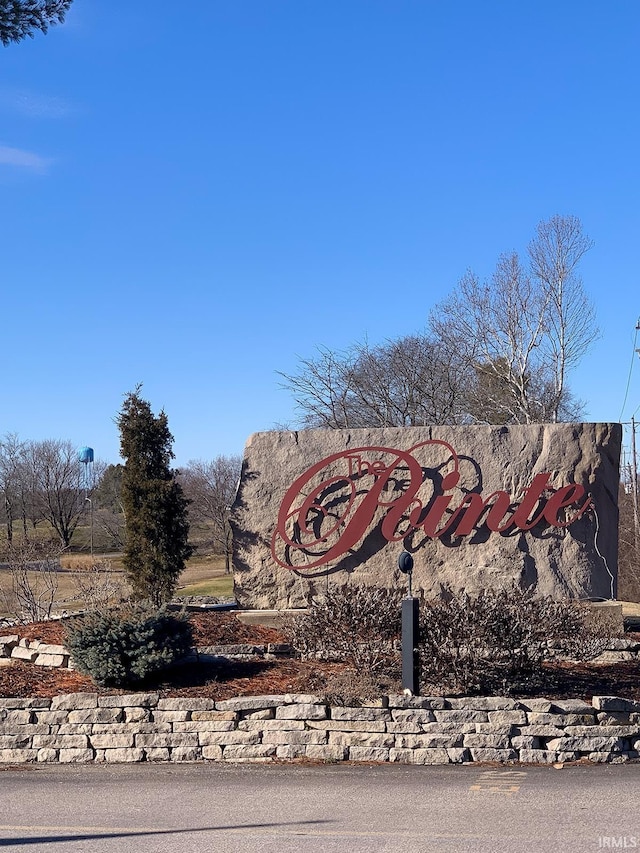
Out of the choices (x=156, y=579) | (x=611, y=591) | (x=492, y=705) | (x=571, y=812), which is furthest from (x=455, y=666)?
(x=156, y=579)

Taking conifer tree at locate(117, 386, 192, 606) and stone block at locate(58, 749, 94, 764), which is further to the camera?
conifer tree at locate(117, 386, 192, 606)

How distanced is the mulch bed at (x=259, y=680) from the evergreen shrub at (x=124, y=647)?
0.20 m

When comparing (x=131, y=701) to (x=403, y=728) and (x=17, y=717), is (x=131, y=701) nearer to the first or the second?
(x=17, y=717)

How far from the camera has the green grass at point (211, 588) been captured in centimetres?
2975

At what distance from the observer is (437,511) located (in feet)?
43.4

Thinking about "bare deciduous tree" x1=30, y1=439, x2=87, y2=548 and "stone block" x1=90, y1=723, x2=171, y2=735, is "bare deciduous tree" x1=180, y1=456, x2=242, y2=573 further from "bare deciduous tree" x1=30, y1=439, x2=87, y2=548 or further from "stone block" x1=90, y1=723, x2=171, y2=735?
"stone block" x1=90, y1=723, x2=171, y2=735

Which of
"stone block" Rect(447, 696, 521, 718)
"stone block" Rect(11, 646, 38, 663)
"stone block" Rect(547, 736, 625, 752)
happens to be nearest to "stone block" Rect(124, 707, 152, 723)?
"stone block" Rect(11, 646, 38, 663)

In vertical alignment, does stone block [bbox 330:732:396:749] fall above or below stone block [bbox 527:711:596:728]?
below

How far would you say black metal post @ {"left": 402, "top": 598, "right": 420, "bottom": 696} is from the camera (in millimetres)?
9258

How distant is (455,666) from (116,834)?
3.93m

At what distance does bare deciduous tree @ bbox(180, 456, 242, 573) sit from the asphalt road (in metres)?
29.5

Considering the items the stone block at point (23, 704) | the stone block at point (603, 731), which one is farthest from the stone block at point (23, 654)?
the stone block at point (603, 731)

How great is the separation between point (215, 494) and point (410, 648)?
1438 inches

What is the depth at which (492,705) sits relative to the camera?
28.6ft
